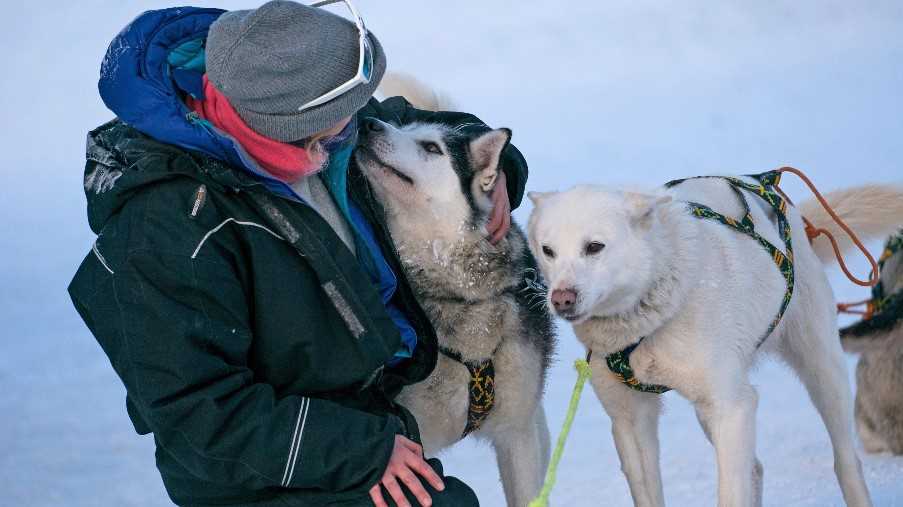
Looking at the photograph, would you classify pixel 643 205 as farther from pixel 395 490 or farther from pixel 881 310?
pixel 881 310

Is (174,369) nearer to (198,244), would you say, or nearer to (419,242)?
(198,244)

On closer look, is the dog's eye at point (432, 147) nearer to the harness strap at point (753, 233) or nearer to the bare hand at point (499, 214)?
the bare hand at point (499, 214)

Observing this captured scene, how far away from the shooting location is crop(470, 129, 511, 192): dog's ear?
3182 mm

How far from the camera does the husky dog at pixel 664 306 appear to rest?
2979 millimetres

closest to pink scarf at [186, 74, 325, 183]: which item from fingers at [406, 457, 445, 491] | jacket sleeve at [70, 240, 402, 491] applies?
jacket sleeve at [70, 240, 402, 491]

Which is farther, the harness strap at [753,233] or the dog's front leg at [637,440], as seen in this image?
the dog's front leg at [637,440]

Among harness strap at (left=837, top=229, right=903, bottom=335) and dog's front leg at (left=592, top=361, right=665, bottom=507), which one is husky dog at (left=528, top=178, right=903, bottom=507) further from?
harness strap at (left=837, top=229, right=903, bottom=335)

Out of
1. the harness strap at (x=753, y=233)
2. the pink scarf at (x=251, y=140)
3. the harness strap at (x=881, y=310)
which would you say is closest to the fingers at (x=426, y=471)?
the pink scarf at (x=251, y=140)

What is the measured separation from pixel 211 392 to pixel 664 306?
4.55 ft

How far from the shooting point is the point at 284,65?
2320 mm

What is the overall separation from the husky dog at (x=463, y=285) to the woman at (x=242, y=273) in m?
0.55

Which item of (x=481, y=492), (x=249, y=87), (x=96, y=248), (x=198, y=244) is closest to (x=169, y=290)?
(x=198, y=244)

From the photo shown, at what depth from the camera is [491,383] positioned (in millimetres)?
3121

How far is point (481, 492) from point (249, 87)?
9.24 ft
